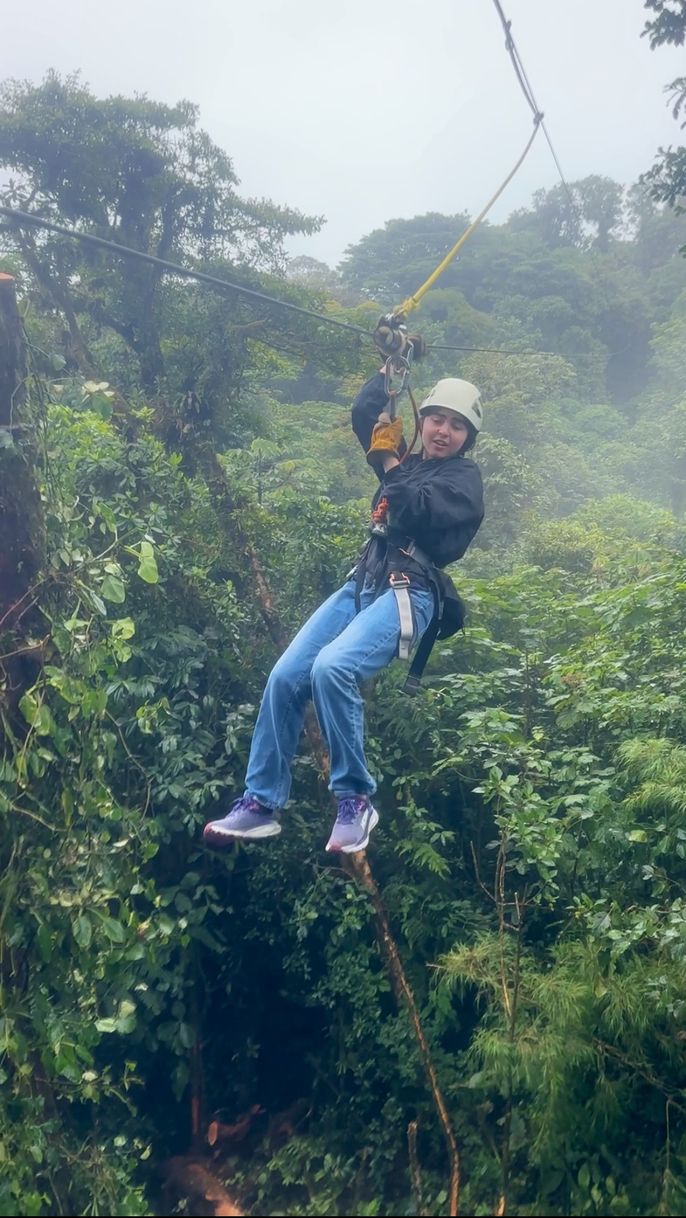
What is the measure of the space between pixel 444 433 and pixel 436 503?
0.47m

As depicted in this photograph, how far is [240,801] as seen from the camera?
3.80 meters

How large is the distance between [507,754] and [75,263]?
31.0 ft

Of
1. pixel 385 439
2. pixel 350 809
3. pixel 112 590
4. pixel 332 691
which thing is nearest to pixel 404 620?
pixel 332 691

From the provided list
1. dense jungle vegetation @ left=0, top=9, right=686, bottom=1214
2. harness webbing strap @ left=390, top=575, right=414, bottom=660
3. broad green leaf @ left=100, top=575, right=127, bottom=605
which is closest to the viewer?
dense jungle vegetation @ left=0, top=9, right=686, bottom=1214

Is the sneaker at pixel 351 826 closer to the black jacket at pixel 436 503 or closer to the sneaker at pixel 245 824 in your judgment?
the sneaker at pixel 245 824

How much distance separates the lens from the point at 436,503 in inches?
151

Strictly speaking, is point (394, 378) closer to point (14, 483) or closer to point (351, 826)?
point (14, 483)

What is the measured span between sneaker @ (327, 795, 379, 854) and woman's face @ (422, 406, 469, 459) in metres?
1.57

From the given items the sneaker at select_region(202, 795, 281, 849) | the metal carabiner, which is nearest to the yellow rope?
the metal carabiner

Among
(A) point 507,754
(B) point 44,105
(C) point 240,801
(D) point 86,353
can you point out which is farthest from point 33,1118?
(B) point 44,105

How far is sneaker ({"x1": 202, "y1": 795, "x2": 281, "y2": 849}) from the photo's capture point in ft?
12.1

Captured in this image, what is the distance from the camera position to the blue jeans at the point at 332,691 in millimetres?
3576

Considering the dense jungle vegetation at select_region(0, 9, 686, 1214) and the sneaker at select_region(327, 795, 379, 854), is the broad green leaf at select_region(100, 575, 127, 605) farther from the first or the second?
the sneaker at select_region(327, 795, 379, 854)

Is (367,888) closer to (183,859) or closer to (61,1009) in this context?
(183,859)
